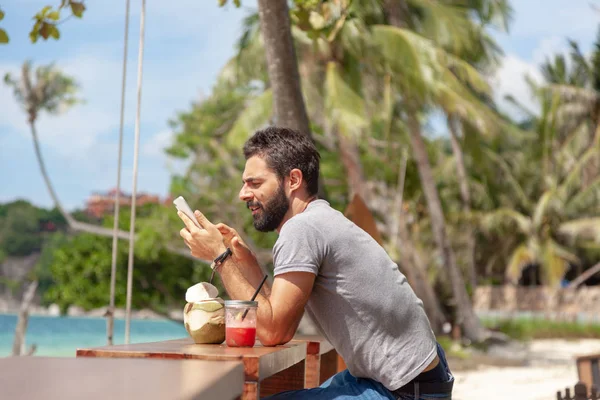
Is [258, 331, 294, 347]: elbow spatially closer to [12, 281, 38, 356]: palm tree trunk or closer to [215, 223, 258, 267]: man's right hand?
[215, 223, 258, 267]: man's right hand

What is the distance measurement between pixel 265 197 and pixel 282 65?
2.33 meters

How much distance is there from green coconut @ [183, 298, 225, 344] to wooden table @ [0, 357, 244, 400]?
0.44 metres

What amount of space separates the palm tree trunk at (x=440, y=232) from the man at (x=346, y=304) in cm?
1247

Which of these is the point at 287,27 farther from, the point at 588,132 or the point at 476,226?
the point at 588,132

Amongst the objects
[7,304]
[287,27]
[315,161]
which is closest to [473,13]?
[287,27]

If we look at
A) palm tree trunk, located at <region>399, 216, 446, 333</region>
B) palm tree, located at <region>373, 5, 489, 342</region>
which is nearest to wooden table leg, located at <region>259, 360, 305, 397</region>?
palm tree, located at <region>373, 5, 489, 342</region>

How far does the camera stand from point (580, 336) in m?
18.4

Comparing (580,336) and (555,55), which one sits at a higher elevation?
(555,55)

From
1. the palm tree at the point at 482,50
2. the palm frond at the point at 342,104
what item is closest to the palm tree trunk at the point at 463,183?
the palm tree at the point at 482,50

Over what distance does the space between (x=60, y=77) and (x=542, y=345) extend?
1209 centimetres

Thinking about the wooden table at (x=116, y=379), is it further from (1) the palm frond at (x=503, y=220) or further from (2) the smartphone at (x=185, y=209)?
(1) the palm frond at (x=503, y=220)

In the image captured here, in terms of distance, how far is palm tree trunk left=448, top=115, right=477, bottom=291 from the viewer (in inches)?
637

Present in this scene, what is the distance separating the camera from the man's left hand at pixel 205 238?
212 centimetres

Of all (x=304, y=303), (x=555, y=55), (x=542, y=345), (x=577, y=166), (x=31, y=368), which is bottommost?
(x=31, y=368)
